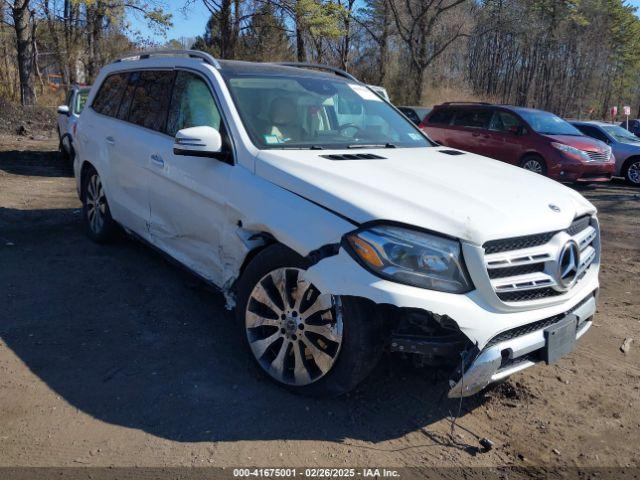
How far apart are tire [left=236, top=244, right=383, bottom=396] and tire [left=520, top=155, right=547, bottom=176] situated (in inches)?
406

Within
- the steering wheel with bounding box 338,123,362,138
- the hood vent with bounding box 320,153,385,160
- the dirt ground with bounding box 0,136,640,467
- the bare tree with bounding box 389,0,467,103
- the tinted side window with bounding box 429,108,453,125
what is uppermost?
the bare tree with bounding box 389,0,467,103

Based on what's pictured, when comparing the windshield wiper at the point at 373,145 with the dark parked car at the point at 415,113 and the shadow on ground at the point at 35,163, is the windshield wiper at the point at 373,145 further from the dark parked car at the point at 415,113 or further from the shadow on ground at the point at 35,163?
the dark parked car at the point at 415,113

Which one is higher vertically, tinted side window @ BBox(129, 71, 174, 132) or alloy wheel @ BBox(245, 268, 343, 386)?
tinted side window @ BBox(129, 71, 174, 132)

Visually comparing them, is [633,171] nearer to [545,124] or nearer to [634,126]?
[545,124]

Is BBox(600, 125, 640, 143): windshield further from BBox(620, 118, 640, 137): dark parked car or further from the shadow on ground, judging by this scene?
the shadow on ground

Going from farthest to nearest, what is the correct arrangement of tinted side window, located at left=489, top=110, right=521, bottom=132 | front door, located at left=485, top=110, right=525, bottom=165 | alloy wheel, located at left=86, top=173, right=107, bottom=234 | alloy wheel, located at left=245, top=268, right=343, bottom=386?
tinted side window, located at left=489, top=110, right=521, bottom=132
front door, located at left=485, top=110, right=525, bottom=165
alloy wheel, located at left=86, top=173, right=107, bottom=234
alloy wheel, located at left=245, top=268, right=343, bottom=386

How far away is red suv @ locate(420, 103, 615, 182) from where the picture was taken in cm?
1218

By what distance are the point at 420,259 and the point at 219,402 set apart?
1.44m

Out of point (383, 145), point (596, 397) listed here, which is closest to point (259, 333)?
point (383, 145)

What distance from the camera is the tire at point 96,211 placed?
5836 mm

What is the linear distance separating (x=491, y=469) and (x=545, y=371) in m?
1.24

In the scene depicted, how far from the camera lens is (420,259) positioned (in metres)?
2.77

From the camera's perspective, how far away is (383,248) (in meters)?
2.78

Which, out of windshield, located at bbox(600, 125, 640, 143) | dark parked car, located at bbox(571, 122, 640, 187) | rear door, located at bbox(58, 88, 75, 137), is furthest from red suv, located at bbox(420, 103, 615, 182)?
rear door, located at bbox(58, 88, 75, 137)
